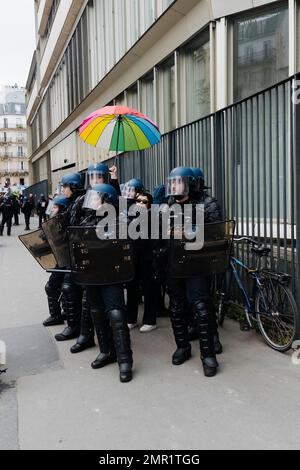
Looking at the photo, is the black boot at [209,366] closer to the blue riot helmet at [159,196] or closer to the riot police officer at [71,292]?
the riot police officer at [71,292]

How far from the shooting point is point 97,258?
4.09 metres

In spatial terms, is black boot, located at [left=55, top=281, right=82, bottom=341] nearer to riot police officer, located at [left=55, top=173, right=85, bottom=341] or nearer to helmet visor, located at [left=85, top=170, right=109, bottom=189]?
riot police officer, located at [left=55, top=173, right=85, bottom=341]

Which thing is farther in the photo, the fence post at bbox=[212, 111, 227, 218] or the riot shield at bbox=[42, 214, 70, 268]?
the fence post at bbox=[212, 111, 227, 218]

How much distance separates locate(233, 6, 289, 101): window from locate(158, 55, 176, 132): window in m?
2.76

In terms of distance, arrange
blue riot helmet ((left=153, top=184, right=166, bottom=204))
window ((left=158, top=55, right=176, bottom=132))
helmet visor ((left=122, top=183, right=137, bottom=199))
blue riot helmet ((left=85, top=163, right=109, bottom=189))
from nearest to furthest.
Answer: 1. blue riot helmet ((left=85, top=163, right=109, bottom=189))
2. helmet visor ((left=122, top=183, right=137, bottom=199))
3. blue riot helmet ((left=153, top=184, right=166, bottom=204))
4. window ((left=158, top=55, right=176, bottom=132))

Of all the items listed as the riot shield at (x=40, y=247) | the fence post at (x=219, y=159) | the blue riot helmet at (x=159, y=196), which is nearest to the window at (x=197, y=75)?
the fence post at (x=219, y=159)

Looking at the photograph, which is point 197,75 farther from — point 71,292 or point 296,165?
point 71,292

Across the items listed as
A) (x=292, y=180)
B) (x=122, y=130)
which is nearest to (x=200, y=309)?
(x=292, y=180)

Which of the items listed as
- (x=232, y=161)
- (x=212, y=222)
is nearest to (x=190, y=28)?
(x=232, y=161)

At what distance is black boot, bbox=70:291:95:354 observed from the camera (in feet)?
16.0

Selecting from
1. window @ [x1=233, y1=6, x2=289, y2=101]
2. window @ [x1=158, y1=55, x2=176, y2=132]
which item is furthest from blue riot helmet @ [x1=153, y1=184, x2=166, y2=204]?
window @ [x1=158, y1=55, x2=176, y2=132]

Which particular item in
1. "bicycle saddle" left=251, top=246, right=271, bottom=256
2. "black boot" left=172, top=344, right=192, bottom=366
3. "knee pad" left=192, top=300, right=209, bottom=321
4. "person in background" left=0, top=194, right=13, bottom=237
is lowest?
"black boot" left=172, top=344, right=192, bottom=366

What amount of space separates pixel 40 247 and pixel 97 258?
1459 mm

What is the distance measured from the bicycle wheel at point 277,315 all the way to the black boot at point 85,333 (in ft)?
5.79
